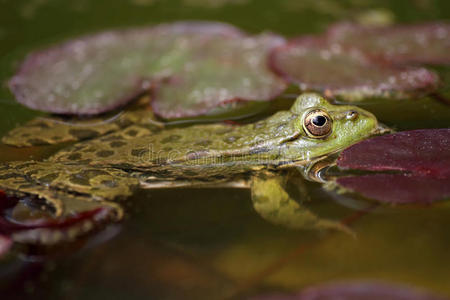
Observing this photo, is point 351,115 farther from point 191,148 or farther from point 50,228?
point 50,228

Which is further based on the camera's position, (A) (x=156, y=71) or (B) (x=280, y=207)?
(A) (x=156, y=71)

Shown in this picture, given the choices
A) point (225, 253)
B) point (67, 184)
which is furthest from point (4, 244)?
point (225, 253)

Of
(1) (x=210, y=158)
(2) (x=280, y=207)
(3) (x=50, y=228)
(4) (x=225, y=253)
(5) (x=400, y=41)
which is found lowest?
(3) (x=50, y=228)

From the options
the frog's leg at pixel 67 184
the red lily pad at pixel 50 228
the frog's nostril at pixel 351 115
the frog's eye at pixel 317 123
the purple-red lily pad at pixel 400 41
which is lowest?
the red lily pad at pixel 50 228

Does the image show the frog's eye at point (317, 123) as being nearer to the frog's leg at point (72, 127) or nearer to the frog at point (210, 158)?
the frog at point (210, 158)

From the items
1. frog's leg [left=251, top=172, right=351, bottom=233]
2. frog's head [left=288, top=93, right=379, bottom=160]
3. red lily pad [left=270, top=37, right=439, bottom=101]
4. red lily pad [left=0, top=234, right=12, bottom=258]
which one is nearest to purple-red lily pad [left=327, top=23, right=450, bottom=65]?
red lily pad [left=270, top=37, right=439, bottom=101]

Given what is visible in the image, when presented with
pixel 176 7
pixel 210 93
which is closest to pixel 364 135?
pixel 210 93

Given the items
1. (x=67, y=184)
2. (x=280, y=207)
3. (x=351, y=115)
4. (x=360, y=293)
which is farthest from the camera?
(x=351, y=115)

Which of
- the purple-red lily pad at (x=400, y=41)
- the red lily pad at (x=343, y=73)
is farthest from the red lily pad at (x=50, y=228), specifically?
the purple-red lily pad at (x=400, y=41)
